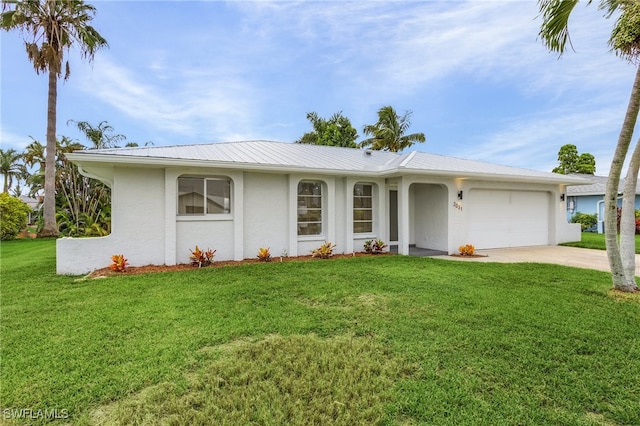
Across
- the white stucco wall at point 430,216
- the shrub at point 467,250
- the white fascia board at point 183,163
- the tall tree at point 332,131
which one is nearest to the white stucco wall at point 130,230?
the white fascia board at point 183,163

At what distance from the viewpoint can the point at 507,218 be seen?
13273mm

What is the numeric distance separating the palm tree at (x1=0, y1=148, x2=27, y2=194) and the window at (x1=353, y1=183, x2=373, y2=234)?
48.1 metres

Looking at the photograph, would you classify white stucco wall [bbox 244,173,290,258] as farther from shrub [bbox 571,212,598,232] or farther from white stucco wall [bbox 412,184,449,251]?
shrub [bbox 571,212,598,232]

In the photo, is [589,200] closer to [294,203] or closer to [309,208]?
[309,208]

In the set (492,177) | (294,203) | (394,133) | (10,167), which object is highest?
(394,133)

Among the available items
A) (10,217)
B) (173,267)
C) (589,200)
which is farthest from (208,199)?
(589,200)

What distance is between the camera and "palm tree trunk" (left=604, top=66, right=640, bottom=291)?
5559 mm

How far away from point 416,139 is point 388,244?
62.4 feet

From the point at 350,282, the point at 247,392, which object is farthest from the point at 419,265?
the point at 247,392

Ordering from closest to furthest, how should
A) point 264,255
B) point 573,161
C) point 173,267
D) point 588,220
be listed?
point 173,267 < point 264,255 < point 588,220 < point 573,161

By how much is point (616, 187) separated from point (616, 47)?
8.20 ft

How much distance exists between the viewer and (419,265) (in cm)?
902

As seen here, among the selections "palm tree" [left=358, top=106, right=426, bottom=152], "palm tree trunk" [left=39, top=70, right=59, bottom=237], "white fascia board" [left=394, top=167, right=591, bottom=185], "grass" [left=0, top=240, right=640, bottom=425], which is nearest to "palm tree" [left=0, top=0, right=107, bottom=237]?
"palm tree trunk" [left=39, top=70, right=59, bottom=237]

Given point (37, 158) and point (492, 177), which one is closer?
point (492, 177)
